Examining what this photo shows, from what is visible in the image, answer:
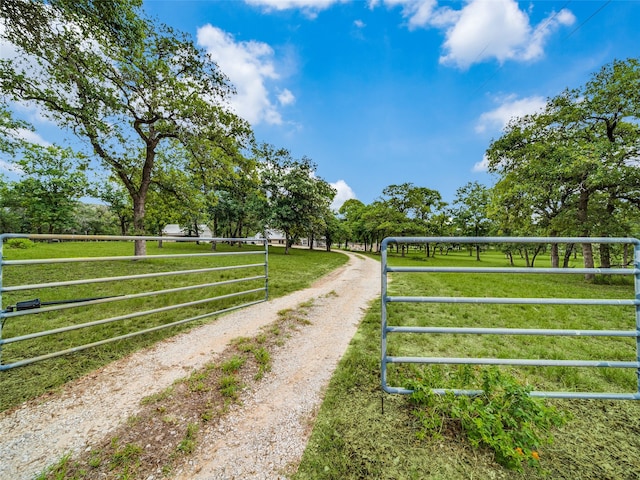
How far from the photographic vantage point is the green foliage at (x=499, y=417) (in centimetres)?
181

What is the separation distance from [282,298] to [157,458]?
16.5ft

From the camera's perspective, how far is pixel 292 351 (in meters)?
3.66

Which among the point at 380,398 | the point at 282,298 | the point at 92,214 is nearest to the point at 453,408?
the point at 380,398

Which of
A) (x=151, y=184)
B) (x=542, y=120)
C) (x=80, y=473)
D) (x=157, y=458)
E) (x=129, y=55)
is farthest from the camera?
(x=151, y=184)

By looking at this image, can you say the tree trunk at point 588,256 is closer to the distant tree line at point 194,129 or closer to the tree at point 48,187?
the distant tree line at point 194,129

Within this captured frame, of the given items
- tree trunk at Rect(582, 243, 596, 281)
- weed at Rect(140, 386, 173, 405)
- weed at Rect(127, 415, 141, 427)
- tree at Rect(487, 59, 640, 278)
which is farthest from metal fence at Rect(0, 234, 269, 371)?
tree trunk at Rect(582, 243, 596, 281)

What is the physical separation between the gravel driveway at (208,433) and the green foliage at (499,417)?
3.61 ft

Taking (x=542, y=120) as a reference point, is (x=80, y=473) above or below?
below

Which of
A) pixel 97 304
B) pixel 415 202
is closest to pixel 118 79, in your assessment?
pixel 97 304

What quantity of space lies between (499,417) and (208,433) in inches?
98.4

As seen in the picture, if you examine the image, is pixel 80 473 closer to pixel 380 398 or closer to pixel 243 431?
pixel 243 431

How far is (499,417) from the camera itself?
2018 mm

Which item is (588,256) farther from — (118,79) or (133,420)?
(118,79)

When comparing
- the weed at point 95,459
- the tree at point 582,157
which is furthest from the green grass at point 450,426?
the tree at point 582,157
